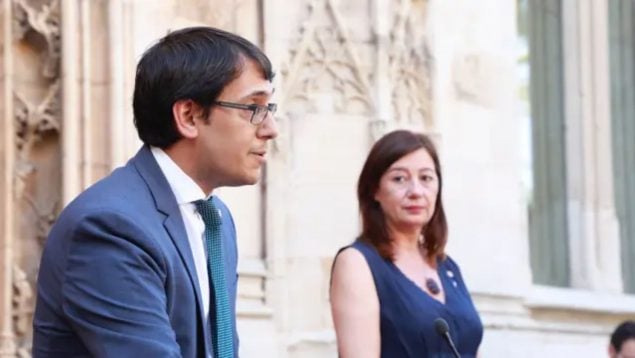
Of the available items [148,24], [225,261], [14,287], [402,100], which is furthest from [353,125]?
[225,261]

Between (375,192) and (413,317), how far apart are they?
17.9 inches

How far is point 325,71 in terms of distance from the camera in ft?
26.6

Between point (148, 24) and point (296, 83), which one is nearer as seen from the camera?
point (148, 24)

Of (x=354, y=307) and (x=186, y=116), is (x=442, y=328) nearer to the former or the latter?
(x=354, y=307)

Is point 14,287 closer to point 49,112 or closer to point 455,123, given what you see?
point 49,112

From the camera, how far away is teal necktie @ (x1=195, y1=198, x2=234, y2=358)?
130 inches

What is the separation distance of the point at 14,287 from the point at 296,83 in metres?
1.99

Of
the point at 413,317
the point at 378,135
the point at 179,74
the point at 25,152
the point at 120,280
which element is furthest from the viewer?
the point at 378,135

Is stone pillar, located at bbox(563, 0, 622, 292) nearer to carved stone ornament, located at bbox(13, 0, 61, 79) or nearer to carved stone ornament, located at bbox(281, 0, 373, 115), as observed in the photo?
carved stone ornament, located at bbox(281, 0, 373, 115)

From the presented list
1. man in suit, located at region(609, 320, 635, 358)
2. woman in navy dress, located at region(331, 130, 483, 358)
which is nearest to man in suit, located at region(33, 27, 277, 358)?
woman in navy dress, located at region(331, 130, 483, 358)

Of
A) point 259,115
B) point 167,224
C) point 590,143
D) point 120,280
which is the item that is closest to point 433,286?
point 259,115

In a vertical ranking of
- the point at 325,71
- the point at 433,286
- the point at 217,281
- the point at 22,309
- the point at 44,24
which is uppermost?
the point at 44,24

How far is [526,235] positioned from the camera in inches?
373

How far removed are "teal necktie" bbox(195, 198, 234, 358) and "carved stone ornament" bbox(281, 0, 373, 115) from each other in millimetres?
4621
